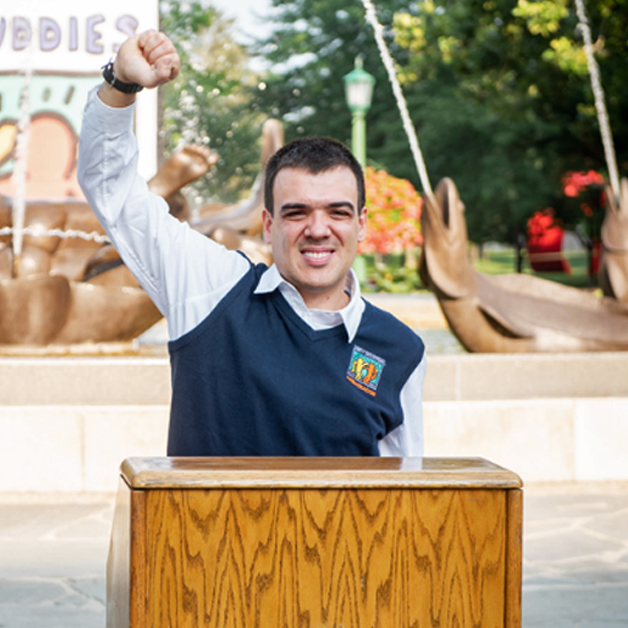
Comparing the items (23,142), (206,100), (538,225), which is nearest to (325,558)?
(23,142)

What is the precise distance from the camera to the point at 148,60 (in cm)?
192

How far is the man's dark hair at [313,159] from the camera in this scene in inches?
82.3

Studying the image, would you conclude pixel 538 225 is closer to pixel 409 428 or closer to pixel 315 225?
pixel 409 428

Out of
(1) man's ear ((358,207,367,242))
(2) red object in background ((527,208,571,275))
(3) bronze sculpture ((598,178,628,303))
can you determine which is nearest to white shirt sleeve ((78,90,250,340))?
(1) man's ear ((358,207,367,242))

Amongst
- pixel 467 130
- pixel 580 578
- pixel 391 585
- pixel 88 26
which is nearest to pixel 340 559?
pixel 391 585

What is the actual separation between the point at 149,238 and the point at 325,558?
913 millimetres

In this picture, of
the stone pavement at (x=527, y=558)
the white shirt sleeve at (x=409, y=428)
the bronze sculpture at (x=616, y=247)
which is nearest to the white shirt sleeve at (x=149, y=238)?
the white shirt sleeve at (x=409, y=428)

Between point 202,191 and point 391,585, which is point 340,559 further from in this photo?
point 202,191

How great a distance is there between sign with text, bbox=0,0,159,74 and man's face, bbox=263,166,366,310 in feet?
28.1

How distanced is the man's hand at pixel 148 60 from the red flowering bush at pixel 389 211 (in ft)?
56.5

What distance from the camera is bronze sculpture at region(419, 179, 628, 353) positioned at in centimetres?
689

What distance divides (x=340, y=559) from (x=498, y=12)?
59.9 ft

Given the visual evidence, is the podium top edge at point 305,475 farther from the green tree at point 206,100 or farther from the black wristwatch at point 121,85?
the green tree at point 206,100

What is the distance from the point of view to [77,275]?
771cm
